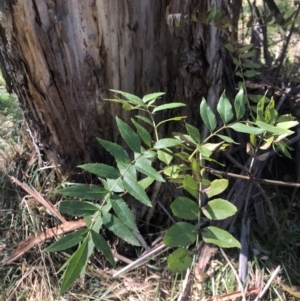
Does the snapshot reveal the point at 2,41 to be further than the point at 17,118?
No

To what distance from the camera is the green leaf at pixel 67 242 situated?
2.71ft

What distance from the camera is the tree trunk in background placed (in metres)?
1.20

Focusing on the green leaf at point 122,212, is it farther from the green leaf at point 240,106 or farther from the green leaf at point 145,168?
the green leaf at point 240,106

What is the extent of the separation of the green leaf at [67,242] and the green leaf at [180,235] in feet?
0.54

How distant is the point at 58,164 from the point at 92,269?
0.38m

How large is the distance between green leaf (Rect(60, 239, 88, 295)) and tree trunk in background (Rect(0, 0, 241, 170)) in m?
0.64

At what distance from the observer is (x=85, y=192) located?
2.78ft

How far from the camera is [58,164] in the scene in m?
1.54

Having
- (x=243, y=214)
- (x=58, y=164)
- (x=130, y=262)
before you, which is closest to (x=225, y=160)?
(x=243, y=214)

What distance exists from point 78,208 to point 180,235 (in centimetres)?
20

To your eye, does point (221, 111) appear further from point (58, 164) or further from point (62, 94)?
point (58, 164)

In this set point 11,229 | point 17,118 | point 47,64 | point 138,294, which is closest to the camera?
point 47,64

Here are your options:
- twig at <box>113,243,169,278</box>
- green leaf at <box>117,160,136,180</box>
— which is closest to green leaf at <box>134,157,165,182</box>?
green leaf at <box>117,160,136,180</box>

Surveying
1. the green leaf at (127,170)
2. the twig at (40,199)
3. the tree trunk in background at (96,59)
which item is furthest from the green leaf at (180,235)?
the twig at (40,199)
